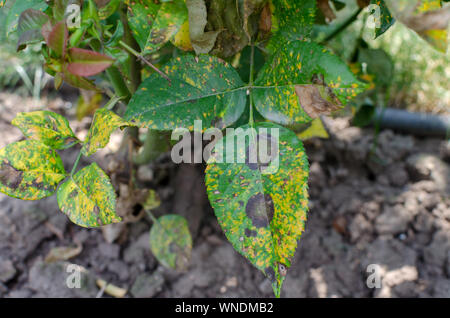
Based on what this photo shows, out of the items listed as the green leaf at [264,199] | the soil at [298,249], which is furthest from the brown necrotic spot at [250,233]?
the soil at [298,249]

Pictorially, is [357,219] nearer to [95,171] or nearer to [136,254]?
[136,254]

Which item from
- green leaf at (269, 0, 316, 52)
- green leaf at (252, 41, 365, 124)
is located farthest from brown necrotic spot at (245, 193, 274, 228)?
green leaf at (269, 0, 316, 52)

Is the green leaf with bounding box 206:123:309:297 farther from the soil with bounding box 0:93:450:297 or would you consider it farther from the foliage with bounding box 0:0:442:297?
the soil with bounding box 0:93:450:297

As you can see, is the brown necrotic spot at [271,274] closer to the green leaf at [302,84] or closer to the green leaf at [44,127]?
the green leaf at [302,84]

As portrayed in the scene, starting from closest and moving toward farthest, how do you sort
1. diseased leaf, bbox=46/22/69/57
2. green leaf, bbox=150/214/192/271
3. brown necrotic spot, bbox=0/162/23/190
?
diseased leaf, bbox=46/22/69/57 < brown necrotic spot, bbox=0/162/23/190 < green leaf, bbox=150/214/192/271

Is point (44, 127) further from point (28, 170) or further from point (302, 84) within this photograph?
point (302, 84)

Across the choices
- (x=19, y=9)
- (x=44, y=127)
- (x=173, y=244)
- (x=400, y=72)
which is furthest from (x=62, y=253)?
(x=400, y=72)
